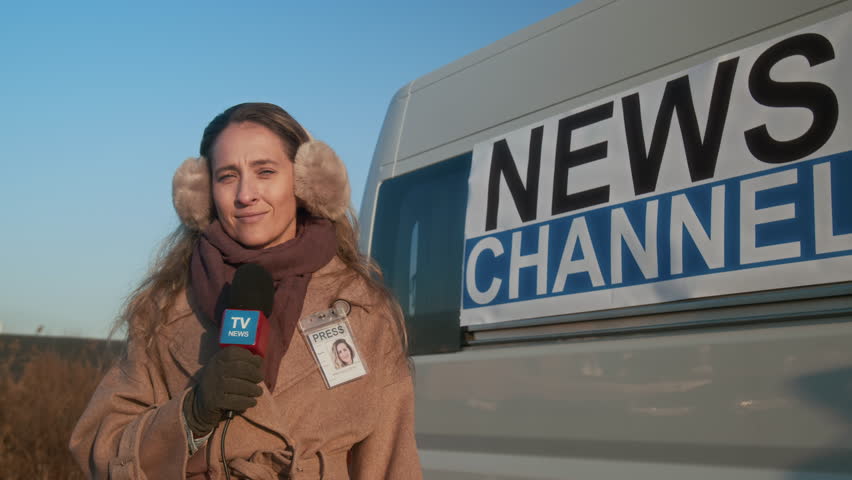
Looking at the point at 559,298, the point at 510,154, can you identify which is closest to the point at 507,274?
the point at 559,298

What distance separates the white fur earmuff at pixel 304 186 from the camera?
2.16m

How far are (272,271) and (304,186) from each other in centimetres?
25

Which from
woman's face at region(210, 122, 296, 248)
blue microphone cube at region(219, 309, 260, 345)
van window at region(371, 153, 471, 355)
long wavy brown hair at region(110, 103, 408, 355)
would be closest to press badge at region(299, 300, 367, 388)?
long wavy brown hair at region(110, 103, 408, 355)

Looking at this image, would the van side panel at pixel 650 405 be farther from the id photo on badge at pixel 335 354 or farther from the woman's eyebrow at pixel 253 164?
the woman's eyebrow at pixel 253 164

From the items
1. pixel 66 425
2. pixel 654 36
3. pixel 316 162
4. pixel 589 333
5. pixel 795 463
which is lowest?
pixel 66 425

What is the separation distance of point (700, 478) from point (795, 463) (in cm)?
26

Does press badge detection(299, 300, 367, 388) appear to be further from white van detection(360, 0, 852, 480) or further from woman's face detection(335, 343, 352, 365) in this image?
white van detection(360, 0, 852, 480)

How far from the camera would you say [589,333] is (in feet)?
8.34

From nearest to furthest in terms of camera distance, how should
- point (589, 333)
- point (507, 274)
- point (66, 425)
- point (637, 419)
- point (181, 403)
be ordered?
point (181, 403)
point (637, 419)
point (589, 333)
point (507, 274)
point (66, 425)

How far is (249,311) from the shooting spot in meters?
1.70

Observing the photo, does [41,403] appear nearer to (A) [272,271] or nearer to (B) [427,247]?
(B) [427,247]

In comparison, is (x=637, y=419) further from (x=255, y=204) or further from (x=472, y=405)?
(x=255, y=204)

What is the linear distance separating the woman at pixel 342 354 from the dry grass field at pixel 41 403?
15.5ft

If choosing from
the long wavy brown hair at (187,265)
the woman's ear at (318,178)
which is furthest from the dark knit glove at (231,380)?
the woman's ear at (318,178)
